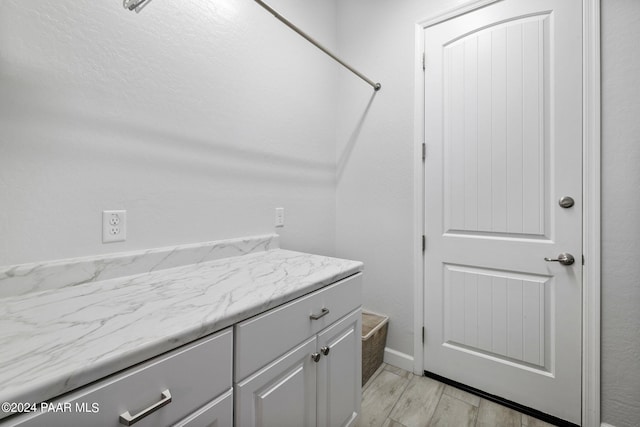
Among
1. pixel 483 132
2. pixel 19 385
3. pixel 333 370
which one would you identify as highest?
pixel 483 132

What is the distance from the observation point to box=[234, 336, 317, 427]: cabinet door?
2.58 feet

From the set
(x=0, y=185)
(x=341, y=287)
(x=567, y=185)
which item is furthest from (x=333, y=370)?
(x=567, y=185)

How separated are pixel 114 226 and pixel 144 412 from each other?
726 millimetres

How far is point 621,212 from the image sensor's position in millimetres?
1256

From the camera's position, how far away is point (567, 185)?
4.49 ft

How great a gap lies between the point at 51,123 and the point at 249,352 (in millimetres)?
958

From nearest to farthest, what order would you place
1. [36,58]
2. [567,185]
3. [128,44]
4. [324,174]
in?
1. [36,58]
2. [128,44]
3. [567,185]
4. [324,174]

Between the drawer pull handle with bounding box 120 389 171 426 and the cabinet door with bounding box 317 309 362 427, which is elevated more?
the drawer pull handle with bounding box 120 389 171 426

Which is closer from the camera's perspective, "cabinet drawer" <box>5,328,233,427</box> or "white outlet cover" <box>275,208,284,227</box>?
"cabinet drawer" <box>5,328,233,427</box>

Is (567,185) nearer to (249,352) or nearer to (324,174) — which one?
(324,174)

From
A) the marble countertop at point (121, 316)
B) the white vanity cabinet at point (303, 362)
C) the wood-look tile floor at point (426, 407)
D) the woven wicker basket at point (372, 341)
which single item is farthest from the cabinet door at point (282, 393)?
the woven wicker basket at point (372, 341)

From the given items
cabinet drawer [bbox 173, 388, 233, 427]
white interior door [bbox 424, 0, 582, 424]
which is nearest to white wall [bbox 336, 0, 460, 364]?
white interior door [bbox 424, 0, 582, 424]

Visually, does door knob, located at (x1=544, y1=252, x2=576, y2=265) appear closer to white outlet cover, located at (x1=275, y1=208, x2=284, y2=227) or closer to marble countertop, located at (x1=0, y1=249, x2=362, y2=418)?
marble countertop, located at (x1=0, y1=249, x2=362, y2=418)

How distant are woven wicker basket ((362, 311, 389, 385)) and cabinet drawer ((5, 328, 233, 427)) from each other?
3.73 ft
